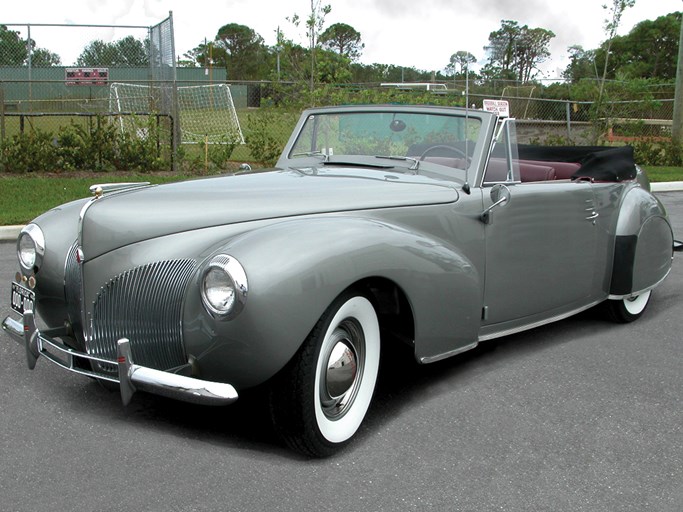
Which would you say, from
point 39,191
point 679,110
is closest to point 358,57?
point 679,110

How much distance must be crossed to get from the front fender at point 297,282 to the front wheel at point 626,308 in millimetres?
2003

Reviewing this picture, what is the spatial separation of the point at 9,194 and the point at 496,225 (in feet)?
26.4

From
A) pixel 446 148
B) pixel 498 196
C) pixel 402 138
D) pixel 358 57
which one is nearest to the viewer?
pixel 498 196

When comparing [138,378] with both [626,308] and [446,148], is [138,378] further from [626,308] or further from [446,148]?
[626,308]

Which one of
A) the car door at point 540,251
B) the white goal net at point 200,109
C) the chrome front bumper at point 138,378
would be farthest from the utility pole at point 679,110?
the chrome front bumper at point 138,378

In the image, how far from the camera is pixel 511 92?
84.7 ft

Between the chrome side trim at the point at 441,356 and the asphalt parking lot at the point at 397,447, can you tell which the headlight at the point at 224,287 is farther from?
the chrome side trim at the point at 441,356

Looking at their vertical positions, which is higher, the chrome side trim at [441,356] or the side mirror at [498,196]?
the side mirror at [498,196]

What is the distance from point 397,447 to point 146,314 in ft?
3.65

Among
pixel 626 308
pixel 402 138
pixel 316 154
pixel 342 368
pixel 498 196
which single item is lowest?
pixel 626 308

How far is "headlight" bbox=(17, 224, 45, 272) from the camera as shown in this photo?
345 cm

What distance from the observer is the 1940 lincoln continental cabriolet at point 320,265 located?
9.11ft

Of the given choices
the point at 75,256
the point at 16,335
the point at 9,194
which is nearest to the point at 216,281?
the point at 75,256

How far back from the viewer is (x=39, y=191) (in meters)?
10.2
